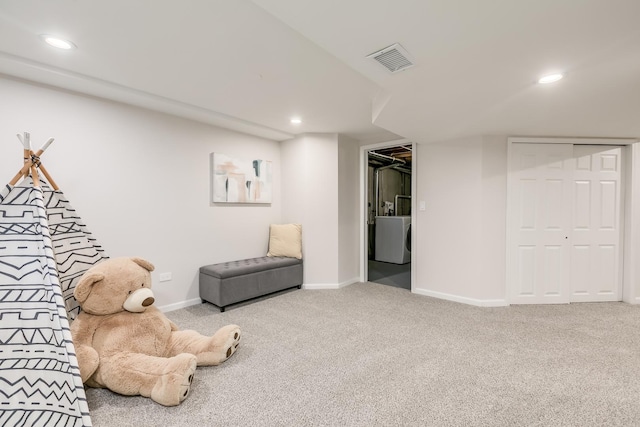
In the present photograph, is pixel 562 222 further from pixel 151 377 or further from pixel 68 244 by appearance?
pixel 68 244

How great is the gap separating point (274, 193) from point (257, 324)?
6.56ft

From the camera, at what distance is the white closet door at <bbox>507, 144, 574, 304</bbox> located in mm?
3318

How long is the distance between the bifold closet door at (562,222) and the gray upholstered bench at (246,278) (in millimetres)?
2704

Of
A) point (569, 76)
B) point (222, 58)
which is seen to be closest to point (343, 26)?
point (222, 58)

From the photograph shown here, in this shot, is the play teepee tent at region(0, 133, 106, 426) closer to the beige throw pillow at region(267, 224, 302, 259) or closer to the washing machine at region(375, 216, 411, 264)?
the beige throw pillow at region(267, 224, 302, 259)

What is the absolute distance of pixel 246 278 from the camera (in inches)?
129

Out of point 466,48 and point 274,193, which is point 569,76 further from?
point 274,193

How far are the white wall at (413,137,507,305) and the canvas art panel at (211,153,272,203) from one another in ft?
6.96

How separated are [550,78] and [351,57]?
1.35 meters

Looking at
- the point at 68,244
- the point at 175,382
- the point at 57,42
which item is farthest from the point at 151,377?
the point at 57,42

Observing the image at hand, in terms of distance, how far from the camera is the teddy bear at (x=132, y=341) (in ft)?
Result: 5.44

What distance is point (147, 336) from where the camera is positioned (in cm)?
191

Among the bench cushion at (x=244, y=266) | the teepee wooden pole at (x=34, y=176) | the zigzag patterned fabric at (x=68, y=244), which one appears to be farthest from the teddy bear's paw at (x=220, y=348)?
the teepee wooden pole at (x=34, y=176)

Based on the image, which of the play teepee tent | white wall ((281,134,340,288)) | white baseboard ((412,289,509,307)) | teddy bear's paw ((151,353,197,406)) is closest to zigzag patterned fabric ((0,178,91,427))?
the play teepee tent
